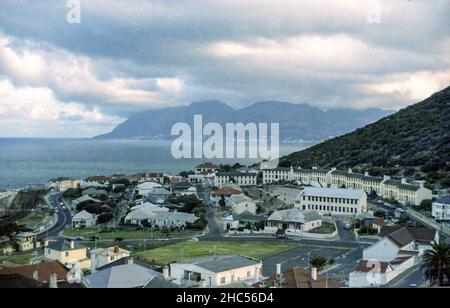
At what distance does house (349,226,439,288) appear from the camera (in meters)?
6.70

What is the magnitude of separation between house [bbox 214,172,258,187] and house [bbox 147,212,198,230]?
8586 mm

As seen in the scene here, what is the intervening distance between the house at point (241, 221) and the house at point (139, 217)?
2.33 m

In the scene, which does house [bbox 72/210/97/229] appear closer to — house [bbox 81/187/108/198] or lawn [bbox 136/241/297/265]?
lawn [bbox 136/241/297/265]

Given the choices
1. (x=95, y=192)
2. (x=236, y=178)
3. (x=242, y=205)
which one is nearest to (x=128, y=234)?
(x=242, y=205)

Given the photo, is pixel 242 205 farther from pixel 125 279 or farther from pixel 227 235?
pixel 125 279

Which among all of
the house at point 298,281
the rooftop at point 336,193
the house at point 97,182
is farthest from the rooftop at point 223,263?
the house at point 97,182

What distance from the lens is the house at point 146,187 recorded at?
21.0m

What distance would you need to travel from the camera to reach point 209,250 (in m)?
10.2

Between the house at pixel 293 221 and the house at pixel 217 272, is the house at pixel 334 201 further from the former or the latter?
the house at pixel 217 272

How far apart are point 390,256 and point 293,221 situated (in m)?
4.63

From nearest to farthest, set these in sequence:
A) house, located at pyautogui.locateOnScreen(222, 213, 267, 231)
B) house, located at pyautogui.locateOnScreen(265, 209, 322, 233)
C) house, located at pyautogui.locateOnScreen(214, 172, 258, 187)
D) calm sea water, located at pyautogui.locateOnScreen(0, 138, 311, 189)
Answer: house, located at pyautogui.locateOnScreen(265, 209, 322, 233)
house, located at pyautogui.locateOnScreen(222, 213, 267, 231)
house, located at pyautogui.locateOnScreen(214, 172, 258, 187)
calm sea water, located at pyautogui.locateOnScreen(0, 138, 311, 189)

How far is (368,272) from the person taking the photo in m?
7.00

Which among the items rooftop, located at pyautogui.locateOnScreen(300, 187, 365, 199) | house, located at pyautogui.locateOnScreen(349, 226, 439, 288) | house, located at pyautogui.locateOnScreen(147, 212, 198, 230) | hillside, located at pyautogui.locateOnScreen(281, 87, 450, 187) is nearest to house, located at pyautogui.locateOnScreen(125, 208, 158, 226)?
house, located at pyautogui.locateOnScreen(147, 212, 198, 230)
